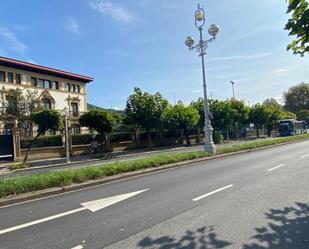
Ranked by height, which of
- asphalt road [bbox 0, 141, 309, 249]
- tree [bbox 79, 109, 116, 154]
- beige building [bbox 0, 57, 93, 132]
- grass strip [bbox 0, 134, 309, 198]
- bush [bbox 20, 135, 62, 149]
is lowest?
asphalt road [bbox 0, 141, 309, 249]

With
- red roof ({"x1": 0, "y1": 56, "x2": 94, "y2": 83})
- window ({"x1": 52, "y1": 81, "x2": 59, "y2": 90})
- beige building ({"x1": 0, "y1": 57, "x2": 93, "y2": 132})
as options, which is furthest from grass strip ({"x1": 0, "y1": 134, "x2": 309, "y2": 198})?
window ({"x1": 52, "y1": 81, "x2": 59, "y2": 90})

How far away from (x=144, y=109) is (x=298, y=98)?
9199 centimetres

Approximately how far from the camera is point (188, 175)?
11.1 metres

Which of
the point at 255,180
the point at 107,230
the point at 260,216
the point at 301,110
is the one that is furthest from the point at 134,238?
the point at 301,110

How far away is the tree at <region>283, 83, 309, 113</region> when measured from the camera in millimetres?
105875

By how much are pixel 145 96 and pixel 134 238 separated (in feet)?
94.2

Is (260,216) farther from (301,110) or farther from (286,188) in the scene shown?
(301,110)

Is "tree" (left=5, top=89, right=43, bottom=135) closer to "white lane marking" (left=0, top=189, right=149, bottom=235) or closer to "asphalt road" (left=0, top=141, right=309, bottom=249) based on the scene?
"asphalt road" (left=0, top=141, right=309, bottom=249)

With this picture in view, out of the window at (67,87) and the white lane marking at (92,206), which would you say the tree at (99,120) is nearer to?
the white lane marking at (92,206)

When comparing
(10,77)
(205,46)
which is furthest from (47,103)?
(205,46)

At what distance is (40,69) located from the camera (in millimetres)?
44844

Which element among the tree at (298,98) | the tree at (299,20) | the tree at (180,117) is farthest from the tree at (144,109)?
the tree at (298,98)

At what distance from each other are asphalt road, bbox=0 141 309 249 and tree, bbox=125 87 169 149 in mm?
23190

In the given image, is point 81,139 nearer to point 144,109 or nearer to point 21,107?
point 144,109
